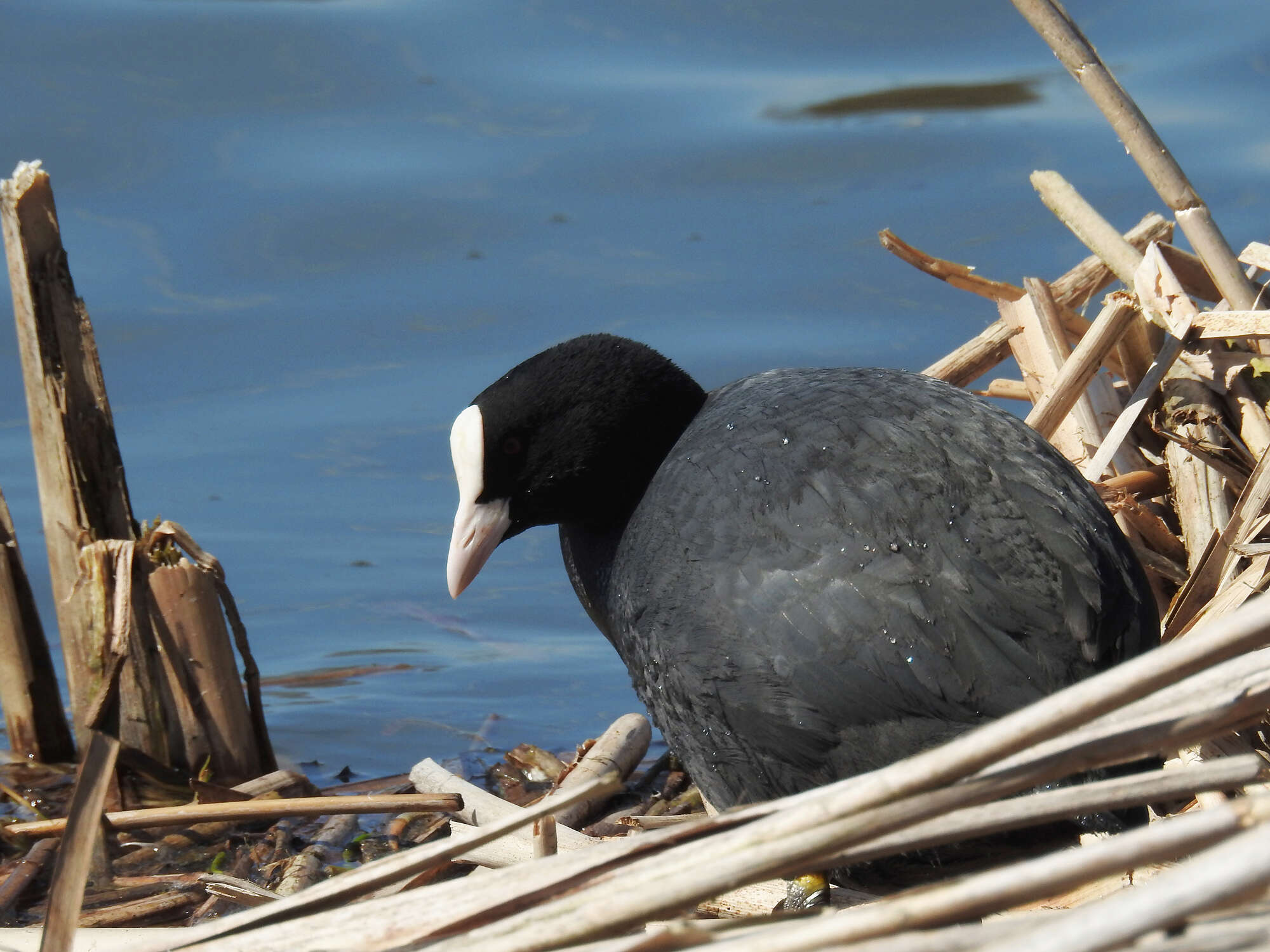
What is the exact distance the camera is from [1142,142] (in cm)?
273

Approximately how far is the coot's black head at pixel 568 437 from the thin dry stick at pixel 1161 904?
5.87 feet

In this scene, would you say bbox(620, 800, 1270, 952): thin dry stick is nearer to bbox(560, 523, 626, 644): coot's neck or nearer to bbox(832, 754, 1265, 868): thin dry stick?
bbox(832, 754, 1265, 868): thin dry stick

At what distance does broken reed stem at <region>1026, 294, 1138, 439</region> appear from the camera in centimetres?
291

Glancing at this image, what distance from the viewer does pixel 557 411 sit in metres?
2.67

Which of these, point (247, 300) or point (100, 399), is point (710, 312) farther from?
point (100, 399)

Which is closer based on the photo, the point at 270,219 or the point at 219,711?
the point at 219,711

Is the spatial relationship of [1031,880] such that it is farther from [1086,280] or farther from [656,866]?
[1086,280]

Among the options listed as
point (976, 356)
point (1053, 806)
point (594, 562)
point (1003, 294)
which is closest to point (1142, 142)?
point (1003, 294)

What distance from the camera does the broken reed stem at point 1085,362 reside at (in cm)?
291

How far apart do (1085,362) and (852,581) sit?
1104 mm

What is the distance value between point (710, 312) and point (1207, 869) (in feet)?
12.8

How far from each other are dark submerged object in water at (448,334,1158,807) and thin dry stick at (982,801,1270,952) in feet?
3.63

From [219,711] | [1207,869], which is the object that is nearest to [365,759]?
[219,711]

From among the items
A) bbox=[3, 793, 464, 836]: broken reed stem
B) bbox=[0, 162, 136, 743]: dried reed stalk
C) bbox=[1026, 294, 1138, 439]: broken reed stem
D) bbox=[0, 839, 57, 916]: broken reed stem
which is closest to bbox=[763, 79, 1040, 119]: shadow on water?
bbox=[1026, 294, 1138, 439]: broken reed stem
